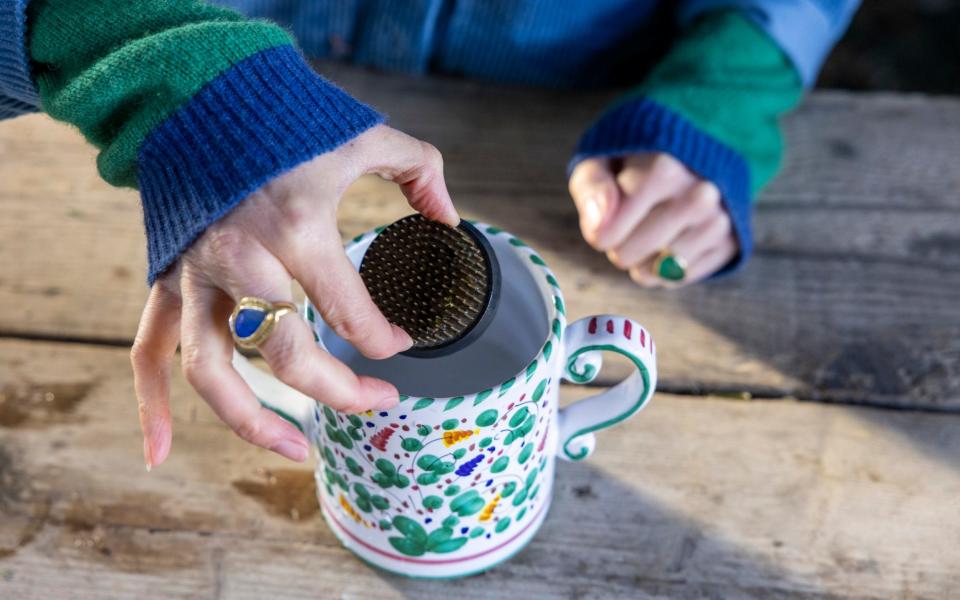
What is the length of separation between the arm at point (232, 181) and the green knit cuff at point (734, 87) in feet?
1.12

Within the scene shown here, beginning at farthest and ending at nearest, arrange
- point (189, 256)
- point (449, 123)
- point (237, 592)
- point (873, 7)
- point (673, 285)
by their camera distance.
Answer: point (873, 7), point (449, 123), point (673, 285), point (237, 592), point (189, 256)

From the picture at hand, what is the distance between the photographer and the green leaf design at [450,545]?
530 millimetres

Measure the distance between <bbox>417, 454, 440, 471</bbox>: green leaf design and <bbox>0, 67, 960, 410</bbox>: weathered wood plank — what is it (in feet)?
0.71

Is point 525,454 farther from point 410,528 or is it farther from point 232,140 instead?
point 232,140

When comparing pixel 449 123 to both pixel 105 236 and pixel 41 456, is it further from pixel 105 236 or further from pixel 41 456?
pixel 41 456

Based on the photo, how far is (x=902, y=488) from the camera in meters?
0.60

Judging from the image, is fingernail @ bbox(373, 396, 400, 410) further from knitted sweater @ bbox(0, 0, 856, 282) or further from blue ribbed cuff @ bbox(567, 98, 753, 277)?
blue ribbed cuff @ bbox(567, 98, 753, 277)

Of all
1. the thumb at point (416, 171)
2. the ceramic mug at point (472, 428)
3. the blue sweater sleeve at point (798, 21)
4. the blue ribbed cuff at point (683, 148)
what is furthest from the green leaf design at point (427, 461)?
the blue sweater sleeve at point (798, 21)

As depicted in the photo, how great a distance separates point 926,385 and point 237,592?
469 mm

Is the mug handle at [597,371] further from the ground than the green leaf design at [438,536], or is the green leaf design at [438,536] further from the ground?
the mug handle at [597,371]

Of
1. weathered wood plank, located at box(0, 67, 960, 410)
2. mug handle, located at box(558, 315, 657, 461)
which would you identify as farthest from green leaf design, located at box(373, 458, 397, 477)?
weathered wood plank, located at box(0, 67, 960, 410)

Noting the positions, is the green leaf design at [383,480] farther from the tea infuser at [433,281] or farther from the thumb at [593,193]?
the thumb at [593,193]

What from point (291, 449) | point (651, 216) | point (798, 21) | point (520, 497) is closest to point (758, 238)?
point (651, 216)

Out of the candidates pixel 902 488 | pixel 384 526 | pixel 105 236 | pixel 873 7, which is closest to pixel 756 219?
pixel 902 488
